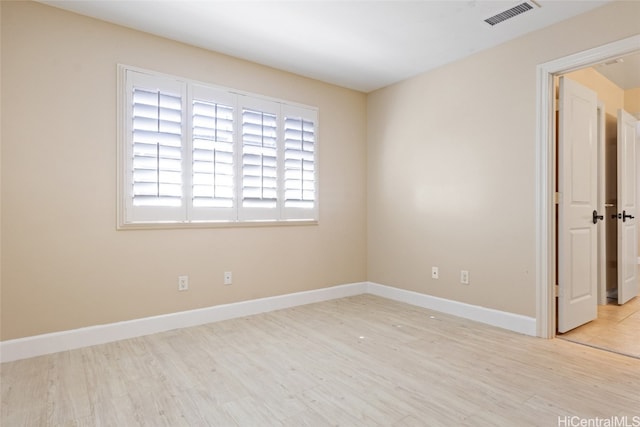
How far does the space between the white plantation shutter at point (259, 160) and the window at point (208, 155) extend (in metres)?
0.01

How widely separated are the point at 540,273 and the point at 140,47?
3.96 m

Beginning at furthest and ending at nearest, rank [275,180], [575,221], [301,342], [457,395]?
1. [275,180]
2. [575,221]
3. [301,342]
4. [457,395]

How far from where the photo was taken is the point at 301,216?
4039mm

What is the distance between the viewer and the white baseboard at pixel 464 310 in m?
3.05

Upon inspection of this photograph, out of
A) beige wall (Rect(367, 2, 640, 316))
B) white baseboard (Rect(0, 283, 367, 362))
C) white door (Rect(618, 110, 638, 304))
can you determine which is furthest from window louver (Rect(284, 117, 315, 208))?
white door (Rect(618, 110, 638, 304))

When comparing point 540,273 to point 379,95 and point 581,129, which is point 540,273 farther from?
point 379,95

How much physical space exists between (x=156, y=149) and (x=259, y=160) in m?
1.01

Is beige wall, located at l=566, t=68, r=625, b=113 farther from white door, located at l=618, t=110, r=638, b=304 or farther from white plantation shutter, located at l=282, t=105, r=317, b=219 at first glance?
white plantation shutter, located at l=282, t=105, r=317, b=219

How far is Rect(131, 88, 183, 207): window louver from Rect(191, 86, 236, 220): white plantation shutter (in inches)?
6.2

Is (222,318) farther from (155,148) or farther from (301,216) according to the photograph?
(155,148)

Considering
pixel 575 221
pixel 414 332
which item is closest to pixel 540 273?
pixel 575 221

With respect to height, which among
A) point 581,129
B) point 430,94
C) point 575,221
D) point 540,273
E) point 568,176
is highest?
point 430,94

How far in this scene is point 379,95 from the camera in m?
4.46

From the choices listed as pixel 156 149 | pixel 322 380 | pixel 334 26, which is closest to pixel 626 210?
pixel 334 26
